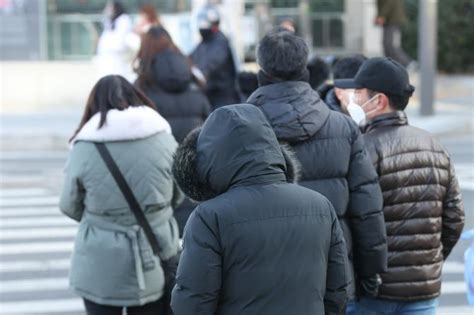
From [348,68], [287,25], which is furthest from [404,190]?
[287,25]

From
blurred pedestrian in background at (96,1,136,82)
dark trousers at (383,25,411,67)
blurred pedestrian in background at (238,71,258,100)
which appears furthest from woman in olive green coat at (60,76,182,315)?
dark trousers at (383,25,411,67)

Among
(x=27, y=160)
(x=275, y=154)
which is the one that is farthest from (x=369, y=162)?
(x=27, y=160)

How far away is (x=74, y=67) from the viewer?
19531mm

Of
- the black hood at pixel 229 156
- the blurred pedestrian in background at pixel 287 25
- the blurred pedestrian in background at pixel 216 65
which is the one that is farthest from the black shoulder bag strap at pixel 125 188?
the blurred pedestrian in background at pixel 216 65

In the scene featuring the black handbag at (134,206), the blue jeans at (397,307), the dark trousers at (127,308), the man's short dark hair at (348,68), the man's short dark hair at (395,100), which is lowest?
the dark trousers at (127,308)

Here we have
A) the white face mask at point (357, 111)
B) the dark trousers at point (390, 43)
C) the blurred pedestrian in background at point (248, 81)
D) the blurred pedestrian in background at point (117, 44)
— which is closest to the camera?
the white face mask at point (357, 111)

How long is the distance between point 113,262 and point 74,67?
49.6 ft

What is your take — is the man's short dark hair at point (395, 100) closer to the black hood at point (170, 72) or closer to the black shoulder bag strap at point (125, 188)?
the black shoulder bag strap at point (125, 188)

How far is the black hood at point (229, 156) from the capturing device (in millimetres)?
3057

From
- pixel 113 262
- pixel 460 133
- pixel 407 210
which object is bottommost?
pixel 460 133

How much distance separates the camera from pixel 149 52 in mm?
6773

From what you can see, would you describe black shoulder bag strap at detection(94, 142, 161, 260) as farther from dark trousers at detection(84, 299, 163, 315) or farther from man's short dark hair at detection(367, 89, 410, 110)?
man's short dark hair at detection(367, 89, 410, 110)

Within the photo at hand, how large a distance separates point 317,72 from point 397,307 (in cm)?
273

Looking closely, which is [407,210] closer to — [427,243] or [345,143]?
[427,243]
